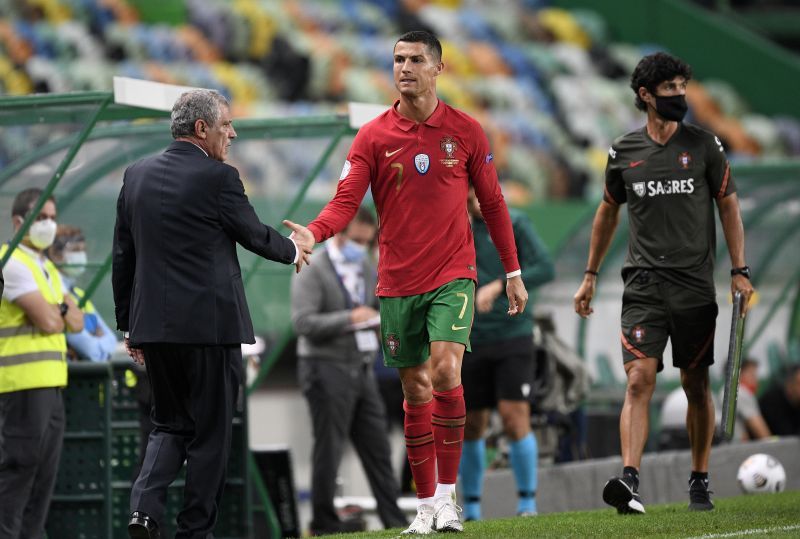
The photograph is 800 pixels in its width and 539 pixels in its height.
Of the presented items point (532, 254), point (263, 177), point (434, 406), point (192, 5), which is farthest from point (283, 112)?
point (434, 406)

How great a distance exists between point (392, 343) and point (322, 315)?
3.85 meters

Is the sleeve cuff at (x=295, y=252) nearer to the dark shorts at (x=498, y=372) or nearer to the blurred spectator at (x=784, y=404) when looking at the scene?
the dark shorts at (x=498, y=372)

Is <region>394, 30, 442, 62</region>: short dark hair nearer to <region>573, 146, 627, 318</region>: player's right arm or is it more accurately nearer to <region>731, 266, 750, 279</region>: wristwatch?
<region>573, 146, 627, 318</region>: player's right arm

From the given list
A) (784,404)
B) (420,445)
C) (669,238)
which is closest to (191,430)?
(420,445)

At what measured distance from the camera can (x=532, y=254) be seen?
33.0 ft

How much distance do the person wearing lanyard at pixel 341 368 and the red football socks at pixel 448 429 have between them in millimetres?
3720

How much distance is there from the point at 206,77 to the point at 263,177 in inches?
409

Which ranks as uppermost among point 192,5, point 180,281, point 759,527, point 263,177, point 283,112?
point 192,5

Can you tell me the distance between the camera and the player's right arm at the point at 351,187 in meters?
7.24

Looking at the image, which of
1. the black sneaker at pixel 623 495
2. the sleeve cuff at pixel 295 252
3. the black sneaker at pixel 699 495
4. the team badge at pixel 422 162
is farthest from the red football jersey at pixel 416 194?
the black sneaker at pixel 699 495

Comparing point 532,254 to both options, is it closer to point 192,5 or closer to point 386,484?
point 386,484

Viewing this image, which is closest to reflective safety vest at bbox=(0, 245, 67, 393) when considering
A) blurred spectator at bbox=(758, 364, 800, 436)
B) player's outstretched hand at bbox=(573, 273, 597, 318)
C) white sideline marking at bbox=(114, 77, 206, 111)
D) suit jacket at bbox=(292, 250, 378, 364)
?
white sideline marking at bbox=(114, 77, 206, 111)

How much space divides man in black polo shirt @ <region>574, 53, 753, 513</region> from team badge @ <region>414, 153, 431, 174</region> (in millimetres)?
1497

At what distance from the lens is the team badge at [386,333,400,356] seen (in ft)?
24.1
